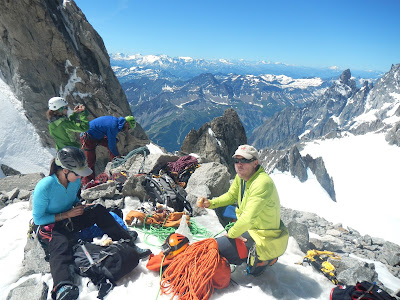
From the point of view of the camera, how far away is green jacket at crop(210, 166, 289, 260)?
14.2 ft

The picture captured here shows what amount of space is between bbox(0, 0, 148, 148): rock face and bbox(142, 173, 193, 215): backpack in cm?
1507

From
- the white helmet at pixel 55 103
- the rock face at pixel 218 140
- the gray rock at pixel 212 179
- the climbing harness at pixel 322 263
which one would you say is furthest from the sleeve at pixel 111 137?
the rock face at pixel 218 140

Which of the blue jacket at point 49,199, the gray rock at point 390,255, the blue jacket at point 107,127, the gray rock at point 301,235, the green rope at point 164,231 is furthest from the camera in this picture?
the blue jacket at point 107,127

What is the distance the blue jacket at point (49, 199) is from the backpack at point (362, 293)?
16.6 feet

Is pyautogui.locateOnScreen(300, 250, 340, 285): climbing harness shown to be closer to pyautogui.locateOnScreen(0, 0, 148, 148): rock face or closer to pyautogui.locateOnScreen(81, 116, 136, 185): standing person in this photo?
pyautogui.locateOnScreen(81, 116, 136, 185): standing person

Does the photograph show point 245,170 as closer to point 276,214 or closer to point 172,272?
point 276,214

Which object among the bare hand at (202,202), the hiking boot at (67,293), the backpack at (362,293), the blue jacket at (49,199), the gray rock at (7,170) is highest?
the blue jacket at (49,199)

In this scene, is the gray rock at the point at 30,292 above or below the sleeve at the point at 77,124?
below

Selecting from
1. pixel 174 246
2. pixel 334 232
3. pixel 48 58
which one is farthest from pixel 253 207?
pixel 48 58

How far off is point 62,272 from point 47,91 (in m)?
21.8

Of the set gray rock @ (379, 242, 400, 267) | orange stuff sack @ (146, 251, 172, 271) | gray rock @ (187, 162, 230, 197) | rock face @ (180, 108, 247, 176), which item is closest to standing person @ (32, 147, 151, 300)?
orange stuff sack @ (146, 251, 172, 271)

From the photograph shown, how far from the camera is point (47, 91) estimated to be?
21516 mm

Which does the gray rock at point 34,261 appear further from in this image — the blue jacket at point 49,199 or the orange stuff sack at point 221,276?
the orange stuff sack at point 221,276

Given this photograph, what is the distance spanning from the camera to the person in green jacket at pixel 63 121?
27.0 ft
